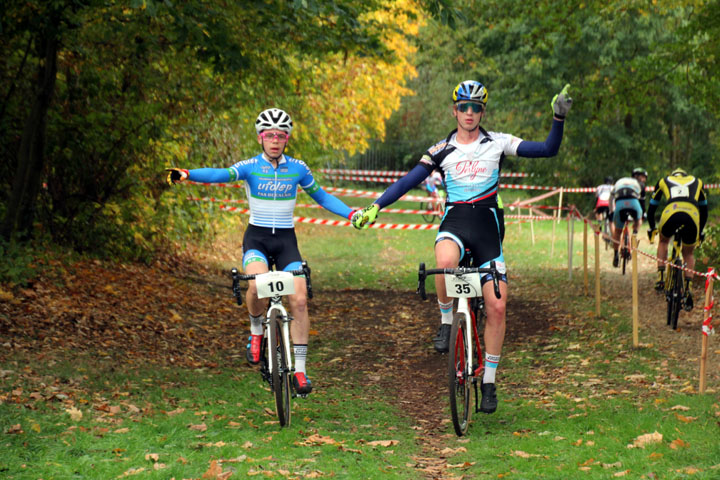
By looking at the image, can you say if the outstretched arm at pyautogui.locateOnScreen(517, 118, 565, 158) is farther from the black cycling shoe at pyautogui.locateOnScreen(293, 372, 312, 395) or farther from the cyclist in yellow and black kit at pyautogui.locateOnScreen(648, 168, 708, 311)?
the cyclist in yellow and black kit at pyautogui.locateOnScreen(648, 168, 708, 311)

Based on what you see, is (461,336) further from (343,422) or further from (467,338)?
(343,422)

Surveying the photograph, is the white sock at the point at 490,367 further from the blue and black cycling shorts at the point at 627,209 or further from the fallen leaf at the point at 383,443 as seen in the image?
the blue and black cycling shorts at the point at 627,209

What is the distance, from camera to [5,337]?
905cm

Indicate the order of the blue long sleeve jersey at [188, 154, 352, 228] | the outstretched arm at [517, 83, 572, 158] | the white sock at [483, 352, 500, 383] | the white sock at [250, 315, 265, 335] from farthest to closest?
the white sock at [250, 315, 265, 335]
the blue long sleeve jersey at [188, 154, 352, 228]
the white sock at [483, 352, 500, 383]
the outstretched arm at [517, 83, 572, 158]

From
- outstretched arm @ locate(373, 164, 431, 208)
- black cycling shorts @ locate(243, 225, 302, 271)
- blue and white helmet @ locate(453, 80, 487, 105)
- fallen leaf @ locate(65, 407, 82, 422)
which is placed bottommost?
fallen leaf @ locate(65, 407, 82, 422)

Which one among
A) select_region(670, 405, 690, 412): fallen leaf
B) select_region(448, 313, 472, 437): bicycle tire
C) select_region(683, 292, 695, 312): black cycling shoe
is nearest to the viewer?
select_region(448, 313, 472, 437): bicycle tire

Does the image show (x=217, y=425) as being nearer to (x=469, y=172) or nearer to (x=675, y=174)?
(x=469, y=172)

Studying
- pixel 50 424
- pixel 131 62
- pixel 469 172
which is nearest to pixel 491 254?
pixel 469 172

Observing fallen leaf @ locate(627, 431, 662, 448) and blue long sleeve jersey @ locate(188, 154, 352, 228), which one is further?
blue long sleeve jersey @ locate(188, 154, 352, 228)

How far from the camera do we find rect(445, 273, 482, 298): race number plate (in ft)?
21.4

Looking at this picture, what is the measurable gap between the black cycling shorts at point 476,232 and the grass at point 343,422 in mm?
1396

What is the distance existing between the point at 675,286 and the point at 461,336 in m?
5.41

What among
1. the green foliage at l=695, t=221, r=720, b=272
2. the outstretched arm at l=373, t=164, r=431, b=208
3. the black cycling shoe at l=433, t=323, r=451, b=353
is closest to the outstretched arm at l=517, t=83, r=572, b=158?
the outstretched arm at l=373, t=164, r=431, b=208

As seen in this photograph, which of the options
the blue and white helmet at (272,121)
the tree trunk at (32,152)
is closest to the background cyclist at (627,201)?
the tree trunk at (32,152)
